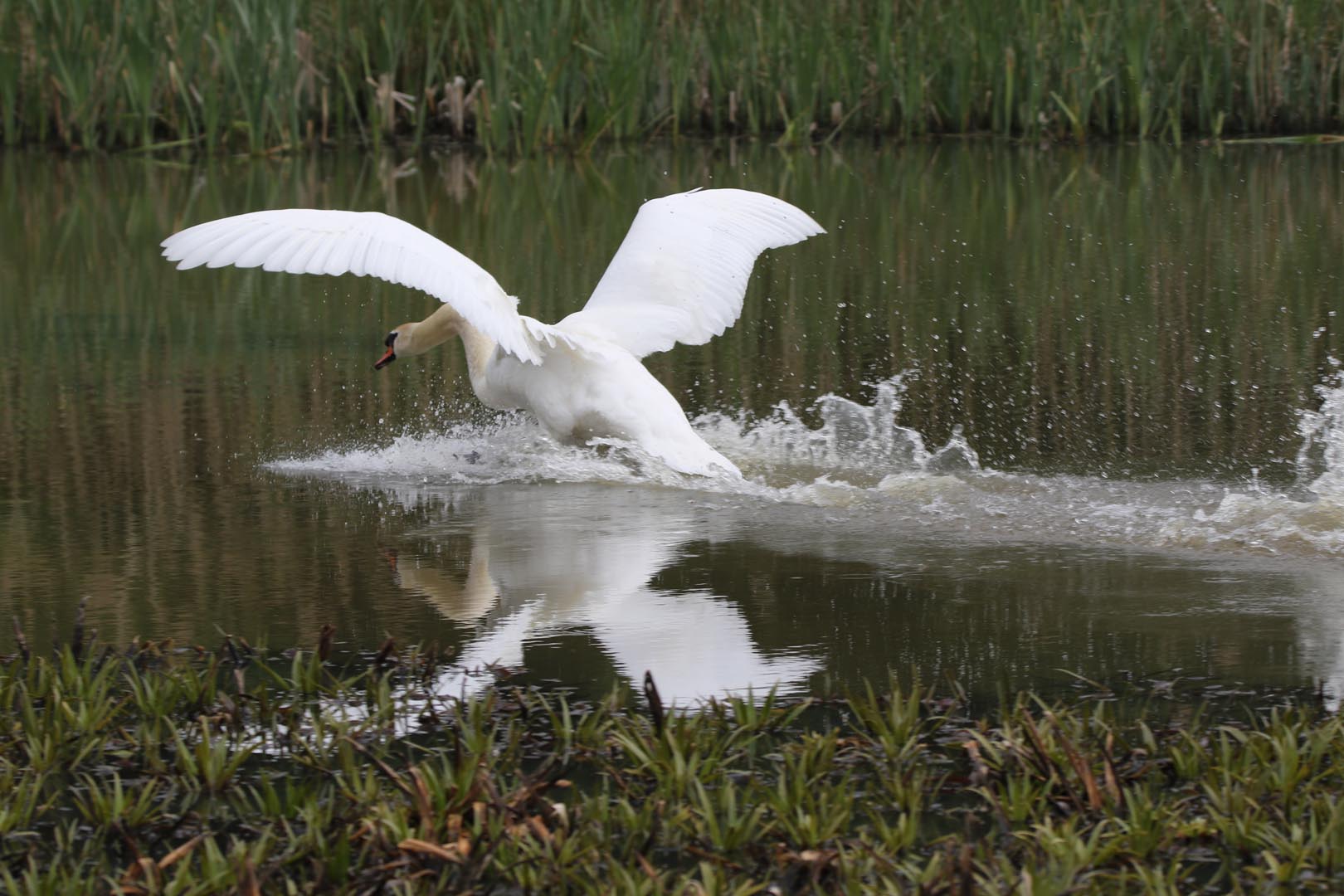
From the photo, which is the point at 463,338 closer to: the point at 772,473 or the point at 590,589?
the point at 772,473

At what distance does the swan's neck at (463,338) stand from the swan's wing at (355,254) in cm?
75

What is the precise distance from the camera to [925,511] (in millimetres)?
5855

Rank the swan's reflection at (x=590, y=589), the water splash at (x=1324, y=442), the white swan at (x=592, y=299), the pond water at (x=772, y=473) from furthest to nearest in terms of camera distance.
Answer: the white swan at (x=592, y=299), the water splash at (x=1324, y=442), the pond water at (x=772, y=473), the swan's reflection at (x=590, y=589)

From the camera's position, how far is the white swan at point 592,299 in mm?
6152

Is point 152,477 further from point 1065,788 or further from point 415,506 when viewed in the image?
point 1065,788

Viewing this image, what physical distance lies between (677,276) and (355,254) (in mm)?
1558

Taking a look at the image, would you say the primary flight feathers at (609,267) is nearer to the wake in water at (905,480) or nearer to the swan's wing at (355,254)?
the swan's wing at (355,254)

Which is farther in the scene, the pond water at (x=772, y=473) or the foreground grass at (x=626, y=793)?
the pond water at (x=772, y=473)

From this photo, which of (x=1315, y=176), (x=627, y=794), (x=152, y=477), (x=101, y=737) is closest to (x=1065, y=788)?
(x=627, y=794)

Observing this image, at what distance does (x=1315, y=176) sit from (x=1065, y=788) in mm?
11719

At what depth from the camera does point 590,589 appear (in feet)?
16.8

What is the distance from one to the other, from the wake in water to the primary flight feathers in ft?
1.35

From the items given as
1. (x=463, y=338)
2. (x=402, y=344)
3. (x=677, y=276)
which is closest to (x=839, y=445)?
(x=677, y=276)

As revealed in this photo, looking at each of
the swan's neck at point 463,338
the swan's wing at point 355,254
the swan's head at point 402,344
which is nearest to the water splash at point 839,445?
the swan's neck at point 463,338
